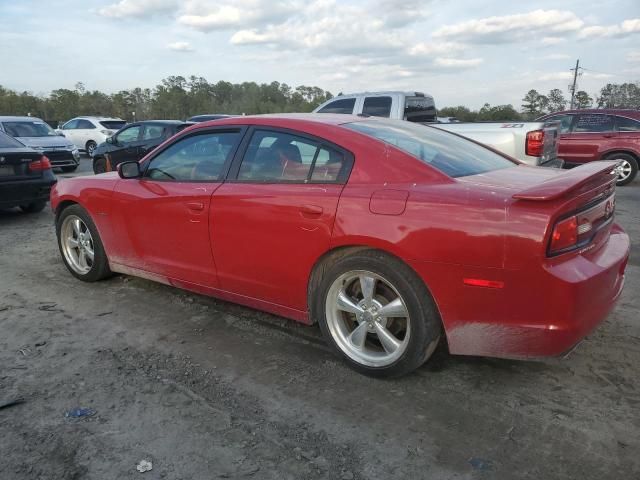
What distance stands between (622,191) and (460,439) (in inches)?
404

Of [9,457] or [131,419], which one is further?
[131,419]

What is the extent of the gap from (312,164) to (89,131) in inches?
766

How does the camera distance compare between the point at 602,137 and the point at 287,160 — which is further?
the point at 602,137

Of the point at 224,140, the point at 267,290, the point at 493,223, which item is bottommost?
the point at 267,290

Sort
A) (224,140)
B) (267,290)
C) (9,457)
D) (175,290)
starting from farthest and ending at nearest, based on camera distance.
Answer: (175,290) → (224,140) → (267,290) → (9,457)

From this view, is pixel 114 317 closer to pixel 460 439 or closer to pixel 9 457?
pixel 9 457

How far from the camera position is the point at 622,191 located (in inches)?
428

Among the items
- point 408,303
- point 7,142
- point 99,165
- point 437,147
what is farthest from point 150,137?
point 408,303

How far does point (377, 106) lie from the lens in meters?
10.2

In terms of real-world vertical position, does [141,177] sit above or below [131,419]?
above

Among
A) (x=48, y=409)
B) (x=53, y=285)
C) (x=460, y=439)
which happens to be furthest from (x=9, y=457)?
(x=53, y=285)

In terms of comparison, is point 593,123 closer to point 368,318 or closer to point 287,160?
point 287,160

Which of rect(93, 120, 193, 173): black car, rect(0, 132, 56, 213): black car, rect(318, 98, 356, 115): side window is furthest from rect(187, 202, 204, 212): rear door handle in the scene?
rect(93, 120, 193, 173): black car

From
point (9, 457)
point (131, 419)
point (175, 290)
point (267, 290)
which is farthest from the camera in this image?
point (175, 290)
